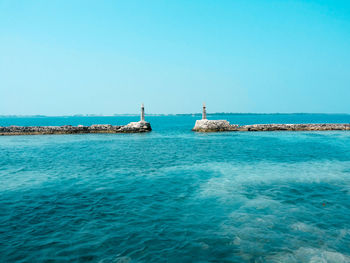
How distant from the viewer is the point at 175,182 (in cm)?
1124

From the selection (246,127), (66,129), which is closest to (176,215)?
(66,129)

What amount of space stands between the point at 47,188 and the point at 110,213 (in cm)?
447

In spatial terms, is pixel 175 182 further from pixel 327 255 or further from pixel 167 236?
pixel 327 255

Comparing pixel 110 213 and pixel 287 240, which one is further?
pixel 110 213

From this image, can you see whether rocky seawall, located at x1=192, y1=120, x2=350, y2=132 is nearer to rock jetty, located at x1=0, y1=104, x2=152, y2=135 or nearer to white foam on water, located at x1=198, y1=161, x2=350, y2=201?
rock jetty, located at x1=0, y1=104, x2=152, y2=135

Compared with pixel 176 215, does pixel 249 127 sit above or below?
above

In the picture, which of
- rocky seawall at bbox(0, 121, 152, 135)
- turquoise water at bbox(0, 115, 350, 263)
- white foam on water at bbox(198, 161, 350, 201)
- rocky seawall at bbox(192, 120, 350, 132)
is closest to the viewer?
turquoise water at bbox(0, 115, 350, 263)

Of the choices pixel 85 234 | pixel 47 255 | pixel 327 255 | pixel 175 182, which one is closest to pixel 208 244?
pixel 327 255

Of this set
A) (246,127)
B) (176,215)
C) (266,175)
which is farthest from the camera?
(246,127)

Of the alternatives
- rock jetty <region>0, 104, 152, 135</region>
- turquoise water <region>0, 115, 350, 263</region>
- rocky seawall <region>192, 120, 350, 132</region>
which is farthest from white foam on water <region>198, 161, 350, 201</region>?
rock jetty <region>0, 104, 152, 135</region>

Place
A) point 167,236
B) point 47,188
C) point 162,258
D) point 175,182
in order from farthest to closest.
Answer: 1. point 175,182
2. point 47,188
3. point 167,236
4. point 162,258

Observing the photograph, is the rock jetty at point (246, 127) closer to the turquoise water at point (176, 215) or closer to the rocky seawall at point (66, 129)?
the rocky seawall at point (66, 129)

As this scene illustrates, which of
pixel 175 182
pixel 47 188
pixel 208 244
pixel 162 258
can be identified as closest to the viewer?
pixel 162 258

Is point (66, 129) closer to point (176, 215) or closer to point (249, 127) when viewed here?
point (249, 127)
